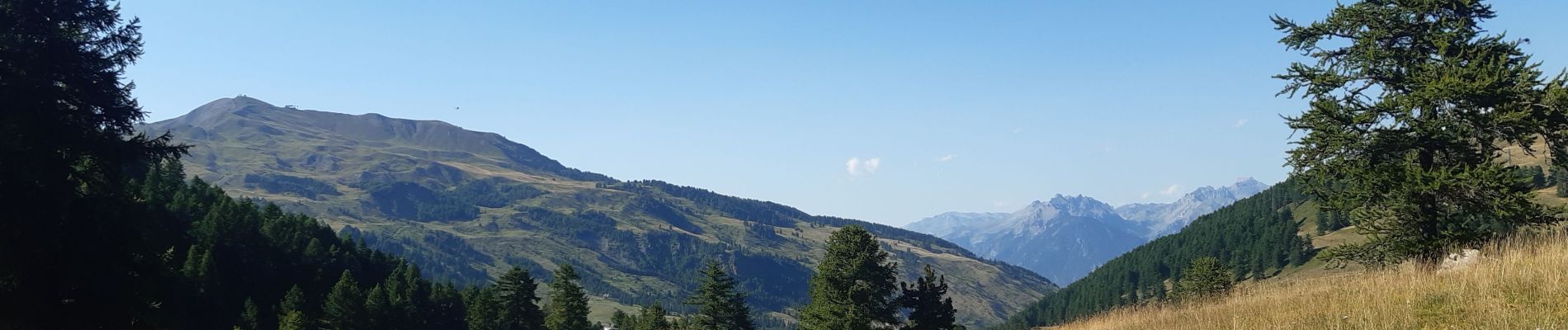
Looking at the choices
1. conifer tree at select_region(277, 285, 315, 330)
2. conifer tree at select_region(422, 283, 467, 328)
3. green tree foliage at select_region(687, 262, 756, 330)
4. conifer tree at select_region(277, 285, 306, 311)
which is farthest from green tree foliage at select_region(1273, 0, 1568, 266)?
conifer tree at select_region(422, 283, 467, 328)

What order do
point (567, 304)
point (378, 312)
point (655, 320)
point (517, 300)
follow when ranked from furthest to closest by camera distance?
point (655, 320)
point (567, 304)
point (378, 312)
point (517, 300)

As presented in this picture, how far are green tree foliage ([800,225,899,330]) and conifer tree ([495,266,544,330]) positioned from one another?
100ft

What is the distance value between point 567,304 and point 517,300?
13.7ft

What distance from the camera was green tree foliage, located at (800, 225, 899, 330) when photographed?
42.4 m

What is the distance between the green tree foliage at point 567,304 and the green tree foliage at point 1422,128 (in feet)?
187

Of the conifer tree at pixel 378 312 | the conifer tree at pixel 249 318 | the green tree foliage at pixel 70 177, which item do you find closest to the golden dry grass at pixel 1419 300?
the green tree foliage at pixel 70 177

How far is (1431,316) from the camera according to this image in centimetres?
962

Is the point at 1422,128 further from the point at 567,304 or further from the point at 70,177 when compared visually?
the point at 567,304

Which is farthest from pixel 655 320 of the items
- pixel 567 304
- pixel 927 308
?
pixel 927 308

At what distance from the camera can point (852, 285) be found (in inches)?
1684

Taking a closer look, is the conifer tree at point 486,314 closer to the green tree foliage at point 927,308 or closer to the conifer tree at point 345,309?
the conifer tree at point 345,309

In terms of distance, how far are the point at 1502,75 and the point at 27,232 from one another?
2894 cm

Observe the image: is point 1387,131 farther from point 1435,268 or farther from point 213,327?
point 213,327

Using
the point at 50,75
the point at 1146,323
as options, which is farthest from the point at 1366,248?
the point at 50,75
